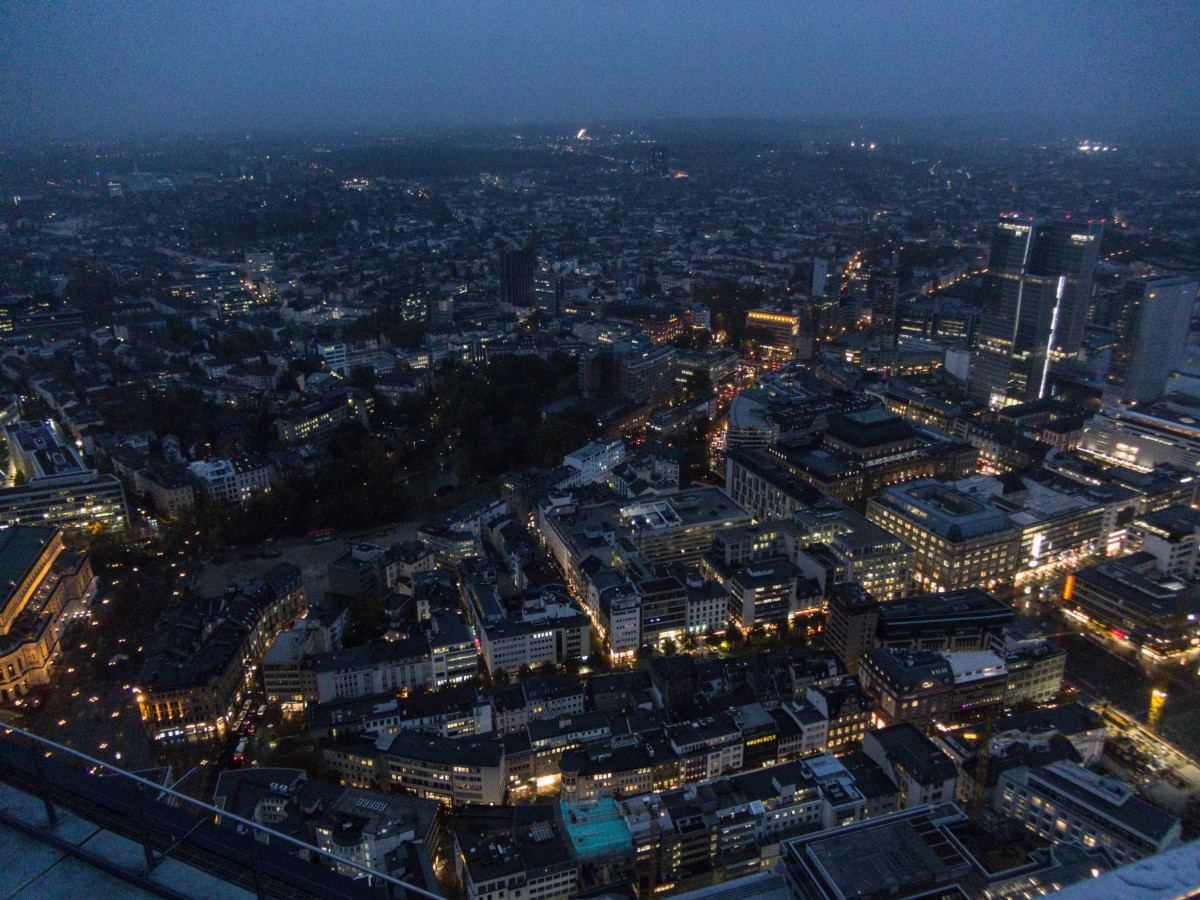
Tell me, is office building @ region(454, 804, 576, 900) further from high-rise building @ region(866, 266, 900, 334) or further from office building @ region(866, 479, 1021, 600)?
high-rise building @ region(866, 266, 900, 334)

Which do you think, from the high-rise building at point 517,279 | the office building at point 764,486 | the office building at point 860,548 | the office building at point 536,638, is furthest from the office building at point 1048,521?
the high-rise building at point 517,279

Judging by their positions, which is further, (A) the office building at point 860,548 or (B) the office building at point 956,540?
(B) the office building at point 956,540

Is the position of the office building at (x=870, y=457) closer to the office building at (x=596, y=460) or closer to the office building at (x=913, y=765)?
the office building at (x=596, y=460)

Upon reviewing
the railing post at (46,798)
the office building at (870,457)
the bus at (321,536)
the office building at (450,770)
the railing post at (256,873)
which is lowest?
the bus at (321,536)

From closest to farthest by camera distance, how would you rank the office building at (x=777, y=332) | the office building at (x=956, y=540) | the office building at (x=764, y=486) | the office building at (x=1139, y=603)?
the office building at (x=1139, y=603) → the office building at (x=956, y=540) → the office building at (x=764, y=486) → the office building at (x=777, y=332)

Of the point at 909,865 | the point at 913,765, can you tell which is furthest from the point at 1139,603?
the point at 909,865

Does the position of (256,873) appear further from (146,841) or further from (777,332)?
(777,332)

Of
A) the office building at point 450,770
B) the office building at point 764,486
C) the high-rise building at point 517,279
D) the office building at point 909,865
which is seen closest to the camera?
the office building at point 909,865
